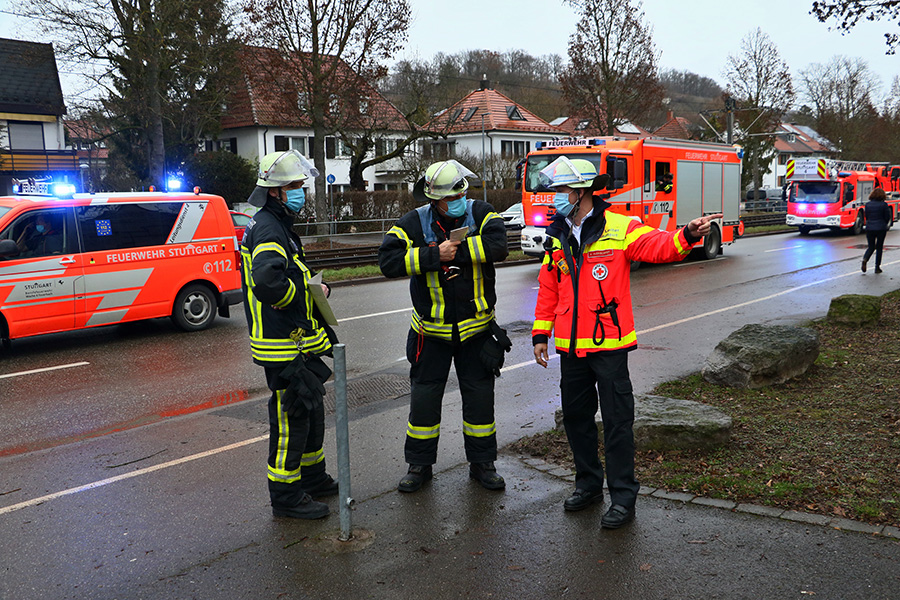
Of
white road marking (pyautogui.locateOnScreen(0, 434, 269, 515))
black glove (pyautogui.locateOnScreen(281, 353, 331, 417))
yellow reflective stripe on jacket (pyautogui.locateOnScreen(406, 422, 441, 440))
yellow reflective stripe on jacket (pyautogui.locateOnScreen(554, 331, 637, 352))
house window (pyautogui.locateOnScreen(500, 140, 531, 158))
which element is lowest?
white road marking (pyautogui.locateOnScreen(0, 434, 269, 515))

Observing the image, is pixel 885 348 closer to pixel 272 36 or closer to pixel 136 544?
pixel 136 544

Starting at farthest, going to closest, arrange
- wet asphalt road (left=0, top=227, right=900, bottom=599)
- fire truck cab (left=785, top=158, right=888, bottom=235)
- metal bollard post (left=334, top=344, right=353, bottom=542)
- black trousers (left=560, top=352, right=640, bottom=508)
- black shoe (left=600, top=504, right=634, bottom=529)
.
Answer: fire truck cab (left=785, top=158, right=888, bottom=235) → black trousers (left=560, top=352, right=640, bottom=508) → black shoe (left=600, top=504, right=634, bottom=529) → metal bollard post (left=334, top=344, right=353, bottom=542) → wet asphalt road (left=0, top=227, right=900, bottom=599)

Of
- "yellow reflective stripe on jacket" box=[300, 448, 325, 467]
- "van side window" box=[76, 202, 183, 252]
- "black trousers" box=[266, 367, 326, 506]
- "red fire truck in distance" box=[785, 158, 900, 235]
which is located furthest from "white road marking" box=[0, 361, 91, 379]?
"red fire truck in distance" box=[785, 158, 900, 235]

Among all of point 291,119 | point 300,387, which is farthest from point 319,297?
point 291,119

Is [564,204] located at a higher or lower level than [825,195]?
higher

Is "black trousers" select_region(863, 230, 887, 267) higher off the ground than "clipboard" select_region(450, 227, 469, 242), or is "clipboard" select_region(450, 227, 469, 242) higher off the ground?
"clipboard" select_region(450, 227, 469, 242)

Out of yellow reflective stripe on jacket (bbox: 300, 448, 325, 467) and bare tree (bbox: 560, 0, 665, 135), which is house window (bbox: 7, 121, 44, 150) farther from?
yellow reflective stripe on jacket (bbox: 300, 448, 325, 467)

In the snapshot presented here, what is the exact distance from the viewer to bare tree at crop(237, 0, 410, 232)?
993 inches

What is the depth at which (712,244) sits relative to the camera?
2133 centimetres

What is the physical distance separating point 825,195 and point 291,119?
2015cm

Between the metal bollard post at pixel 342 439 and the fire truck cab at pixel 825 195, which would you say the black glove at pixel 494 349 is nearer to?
the metal bollard post at pixel 342 439

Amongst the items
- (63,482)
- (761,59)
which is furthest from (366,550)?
(761,59)

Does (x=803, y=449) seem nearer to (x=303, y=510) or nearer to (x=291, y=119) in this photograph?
(x=303, y=510)

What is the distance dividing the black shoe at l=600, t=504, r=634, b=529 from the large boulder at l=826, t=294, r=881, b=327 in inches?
265
